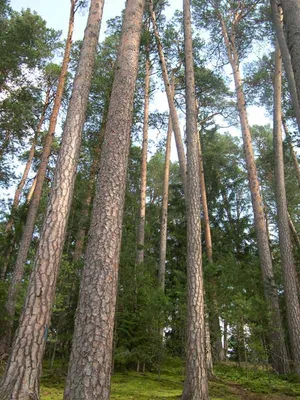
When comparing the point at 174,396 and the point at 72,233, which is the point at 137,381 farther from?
the point at 72,233

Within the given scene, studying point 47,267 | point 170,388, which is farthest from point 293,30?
point 170,388

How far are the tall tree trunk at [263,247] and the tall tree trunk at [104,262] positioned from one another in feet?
22.5

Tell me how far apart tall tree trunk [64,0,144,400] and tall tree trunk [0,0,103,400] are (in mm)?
773

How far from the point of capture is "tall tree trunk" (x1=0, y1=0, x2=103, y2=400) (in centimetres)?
367

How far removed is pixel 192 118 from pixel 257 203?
452 cm

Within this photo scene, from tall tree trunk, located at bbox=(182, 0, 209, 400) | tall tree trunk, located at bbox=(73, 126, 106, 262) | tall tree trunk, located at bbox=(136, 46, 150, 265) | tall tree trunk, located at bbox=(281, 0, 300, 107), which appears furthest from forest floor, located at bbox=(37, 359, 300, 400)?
tall tree trunk, located at bbox=(281, 0, 300, 107)

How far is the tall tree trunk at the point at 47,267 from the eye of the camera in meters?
3.67

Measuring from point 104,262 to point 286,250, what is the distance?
796 cm

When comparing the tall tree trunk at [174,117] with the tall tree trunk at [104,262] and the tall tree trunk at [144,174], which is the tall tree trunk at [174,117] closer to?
the tall tree trunk at [144,174]

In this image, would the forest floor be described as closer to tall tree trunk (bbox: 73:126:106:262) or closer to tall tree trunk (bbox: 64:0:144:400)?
tall tree trunk (bbox: 64:0:144:400)

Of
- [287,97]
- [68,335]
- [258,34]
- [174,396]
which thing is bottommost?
[174,396]

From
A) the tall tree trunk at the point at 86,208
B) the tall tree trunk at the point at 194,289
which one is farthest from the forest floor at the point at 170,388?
the tall tree trunk at the point at 86,208

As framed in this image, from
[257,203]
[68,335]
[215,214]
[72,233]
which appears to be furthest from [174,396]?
[215,214]

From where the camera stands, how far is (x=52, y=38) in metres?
14.8
